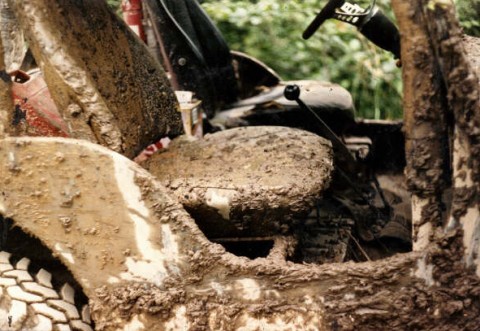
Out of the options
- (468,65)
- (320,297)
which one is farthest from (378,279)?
(468,65)

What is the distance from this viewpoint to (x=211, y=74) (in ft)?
9.03

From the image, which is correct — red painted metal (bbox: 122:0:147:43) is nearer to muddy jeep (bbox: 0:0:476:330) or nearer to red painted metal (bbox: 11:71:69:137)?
muddy jeep (bbox: 0:0:476:330)

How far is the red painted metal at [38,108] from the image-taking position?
187cm

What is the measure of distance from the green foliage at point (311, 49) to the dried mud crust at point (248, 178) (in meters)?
2.71

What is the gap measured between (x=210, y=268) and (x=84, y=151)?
0.39m

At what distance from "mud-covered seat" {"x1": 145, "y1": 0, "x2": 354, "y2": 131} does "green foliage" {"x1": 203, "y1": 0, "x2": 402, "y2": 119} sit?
176cm

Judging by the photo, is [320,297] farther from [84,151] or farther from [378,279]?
[84,151]

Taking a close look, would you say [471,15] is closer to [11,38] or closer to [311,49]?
[11,38]

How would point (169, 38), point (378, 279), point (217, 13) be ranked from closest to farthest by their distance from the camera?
point (378, 279) → point (169, 38) → point (217, 13)

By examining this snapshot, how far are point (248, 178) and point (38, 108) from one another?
66 cm

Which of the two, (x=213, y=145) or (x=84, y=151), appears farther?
(x=213, y=145)

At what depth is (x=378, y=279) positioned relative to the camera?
140cm

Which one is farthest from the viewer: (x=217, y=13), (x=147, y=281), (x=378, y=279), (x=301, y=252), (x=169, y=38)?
(x=217, y=13)

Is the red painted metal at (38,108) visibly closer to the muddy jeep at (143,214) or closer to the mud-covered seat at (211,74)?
the muddy jeep at (143,214)
